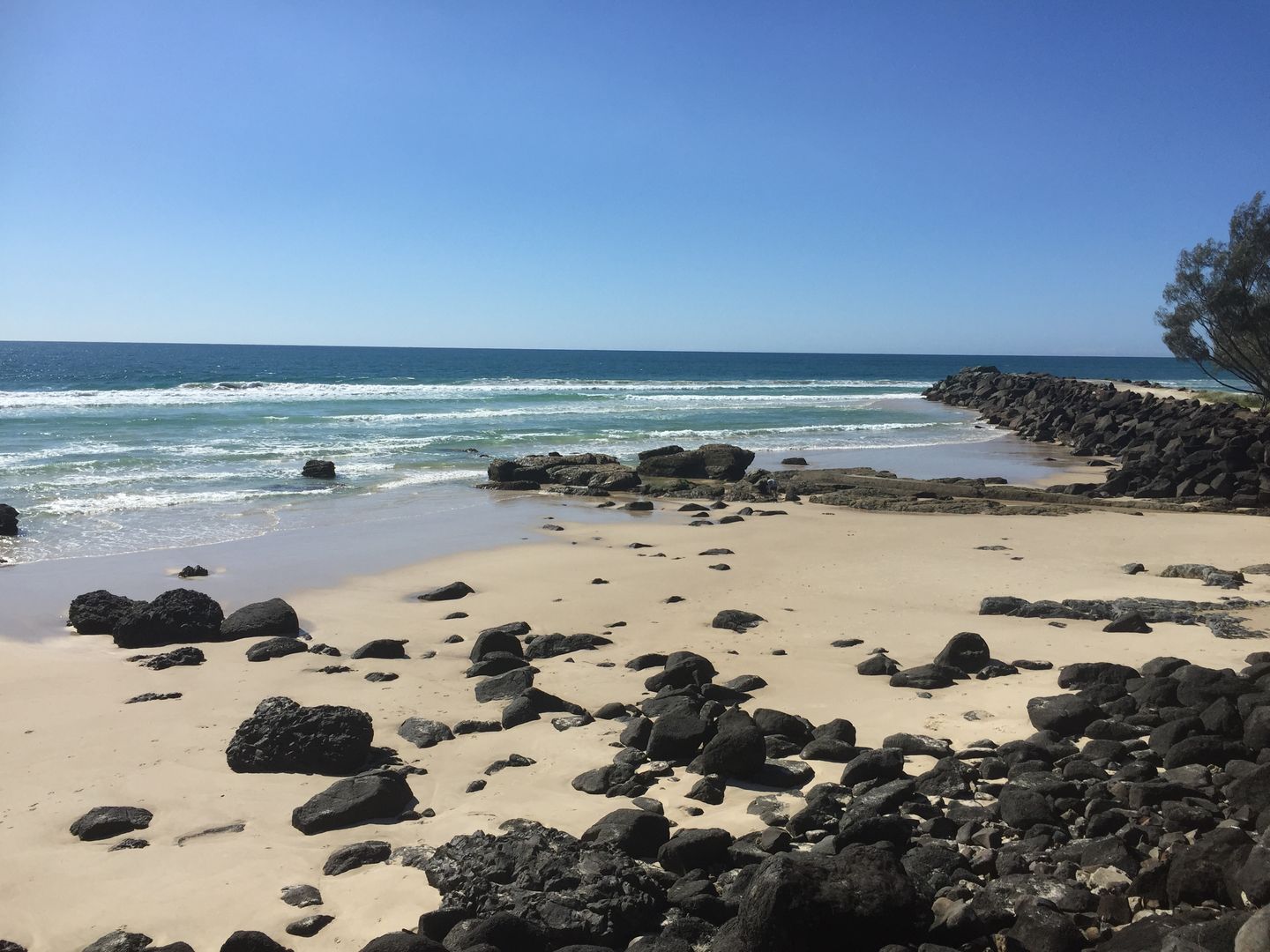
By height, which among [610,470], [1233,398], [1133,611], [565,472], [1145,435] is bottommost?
[1133,611]

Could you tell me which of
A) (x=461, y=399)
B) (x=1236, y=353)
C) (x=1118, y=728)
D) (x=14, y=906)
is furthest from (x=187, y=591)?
(x=461, y=399)

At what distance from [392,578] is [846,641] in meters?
6.74

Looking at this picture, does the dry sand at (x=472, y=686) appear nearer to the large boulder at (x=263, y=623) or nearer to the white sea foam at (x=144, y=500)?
the large boulder at (x=263, y=623)

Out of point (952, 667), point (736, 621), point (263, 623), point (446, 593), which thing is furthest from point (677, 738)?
point (446, 593)

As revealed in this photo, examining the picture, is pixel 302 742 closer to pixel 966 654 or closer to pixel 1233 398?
pixel 966 654

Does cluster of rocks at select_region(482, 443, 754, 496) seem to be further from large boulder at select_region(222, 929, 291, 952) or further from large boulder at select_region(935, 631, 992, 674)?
large boulder at select_region(222, 929, 291, 952)

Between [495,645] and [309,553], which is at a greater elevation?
[495,645]

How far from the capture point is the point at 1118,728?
6688 mm

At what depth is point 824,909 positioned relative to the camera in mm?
Result: 4133

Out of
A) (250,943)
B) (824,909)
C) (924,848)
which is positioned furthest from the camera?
(924,848)

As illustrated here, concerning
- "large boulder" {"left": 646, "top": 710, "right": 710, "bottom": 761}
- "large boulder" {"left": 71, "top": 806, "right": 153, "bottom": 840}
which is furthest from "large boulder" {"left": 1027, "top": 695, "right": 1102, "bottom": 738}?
"large boulder" {"left": 71, "top": 806, "right": 153, "bottom": 840}

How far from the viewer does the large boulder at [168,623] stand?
10.5m

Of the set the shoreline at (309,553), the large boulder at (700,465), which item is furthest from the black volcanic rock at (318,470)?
the large boulder at (700,465)

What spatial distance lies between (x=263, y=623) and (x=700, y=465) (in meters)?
15.7
